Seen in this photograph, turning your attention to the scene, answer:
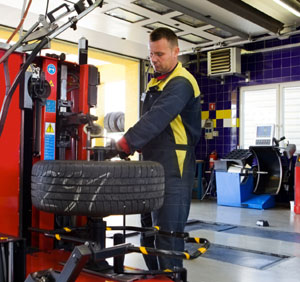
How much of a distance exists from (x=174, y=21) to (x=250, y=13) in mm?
1213

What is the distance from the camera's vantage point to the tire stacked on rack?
9.04m

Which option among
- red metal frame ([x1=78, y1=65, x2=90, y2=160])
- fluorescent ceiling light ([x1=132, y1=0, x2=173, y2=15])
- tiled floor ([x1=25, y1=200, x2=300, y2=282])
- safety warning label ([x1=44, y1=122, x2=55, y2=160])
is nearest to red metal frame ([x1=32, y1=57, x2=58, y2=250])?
safety warning label ([x1=44, y1=122, x2=55, y2=160])

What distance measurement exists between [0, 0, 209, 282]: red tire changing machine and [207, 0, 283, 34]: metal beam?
2.51 metres

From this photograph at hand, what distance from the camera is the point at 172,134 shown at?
210 centimetres

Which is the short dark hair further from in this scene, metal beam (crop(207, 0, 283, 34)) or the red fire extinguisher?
the red fire extinguisher

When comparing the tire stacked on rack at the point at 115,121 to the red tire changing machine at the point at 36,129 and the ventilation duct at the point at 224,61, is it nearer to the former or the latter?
the ventilation duct at the point at 224,61

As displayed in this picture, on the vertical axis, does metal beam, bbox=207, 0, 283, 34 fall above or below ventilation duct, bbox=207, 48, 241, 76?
above

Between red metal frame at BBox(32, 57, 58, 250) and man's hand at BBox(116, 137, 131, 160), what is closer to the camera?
man's hand at BBox(116, 137, 131, 160)

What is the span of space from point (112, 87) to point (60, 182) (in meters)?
8.67

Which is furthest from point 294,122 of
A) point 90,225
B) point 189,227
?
point 90,225

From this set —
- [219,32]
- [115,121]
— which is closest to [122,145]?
[219,32]

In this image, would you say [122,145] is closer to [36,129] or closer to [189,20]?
[36,129]

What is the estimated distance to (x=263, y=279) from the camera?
2.71 m

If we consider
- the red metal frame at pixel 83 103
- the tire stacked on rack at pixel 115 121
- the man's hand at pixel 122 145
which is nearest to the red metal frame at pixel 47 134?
the red metal frame at pixel 83 103
